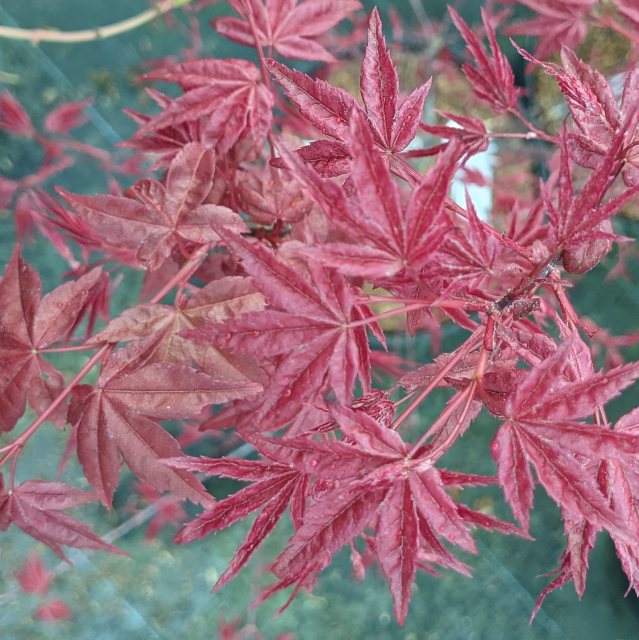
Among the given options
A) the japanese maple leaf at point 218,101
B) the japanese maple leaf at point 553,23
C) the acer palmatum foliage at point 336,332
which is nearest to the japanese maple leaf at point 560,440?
the acer palmatum foliage at point 336,332

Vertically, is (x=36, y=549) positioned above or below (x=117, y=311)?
below

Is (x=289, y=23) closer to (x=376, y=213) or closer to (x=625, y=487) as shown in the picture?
(x=376, y=213)

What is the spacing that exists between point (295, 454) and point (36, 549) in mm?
1200

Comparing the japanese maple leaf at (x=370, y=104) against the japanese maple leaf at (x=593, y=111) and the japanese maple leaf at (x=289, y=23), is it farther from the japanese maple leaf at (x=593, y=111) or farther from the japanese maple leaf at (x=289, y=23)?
the japanese maple leaf at (x=289, y=23)

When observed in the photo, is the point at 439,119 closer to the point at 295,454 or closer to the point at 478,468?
the point at 478,468

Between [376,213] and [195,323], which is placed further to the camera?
[195,323]

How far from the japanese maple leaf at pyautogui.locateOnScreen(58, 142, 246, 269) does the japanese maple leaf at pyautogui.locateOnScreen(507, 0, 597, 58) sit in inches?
21.6

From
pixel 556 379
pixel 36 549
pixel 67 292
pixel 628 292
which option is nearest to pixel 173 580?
pixel 36 549

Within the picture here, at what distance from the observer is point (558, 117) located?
1.42 m

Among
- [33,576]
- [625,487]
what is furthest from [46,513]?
[33,576]

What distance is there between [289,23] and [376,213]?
46 centimetres

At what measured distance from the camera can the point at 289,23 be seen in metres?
0.72

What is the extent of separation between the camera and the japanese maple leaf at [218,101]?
2.07 ft

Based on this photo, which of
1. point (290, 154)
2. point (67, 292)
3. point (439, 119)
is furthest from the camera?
point (439, 119)
